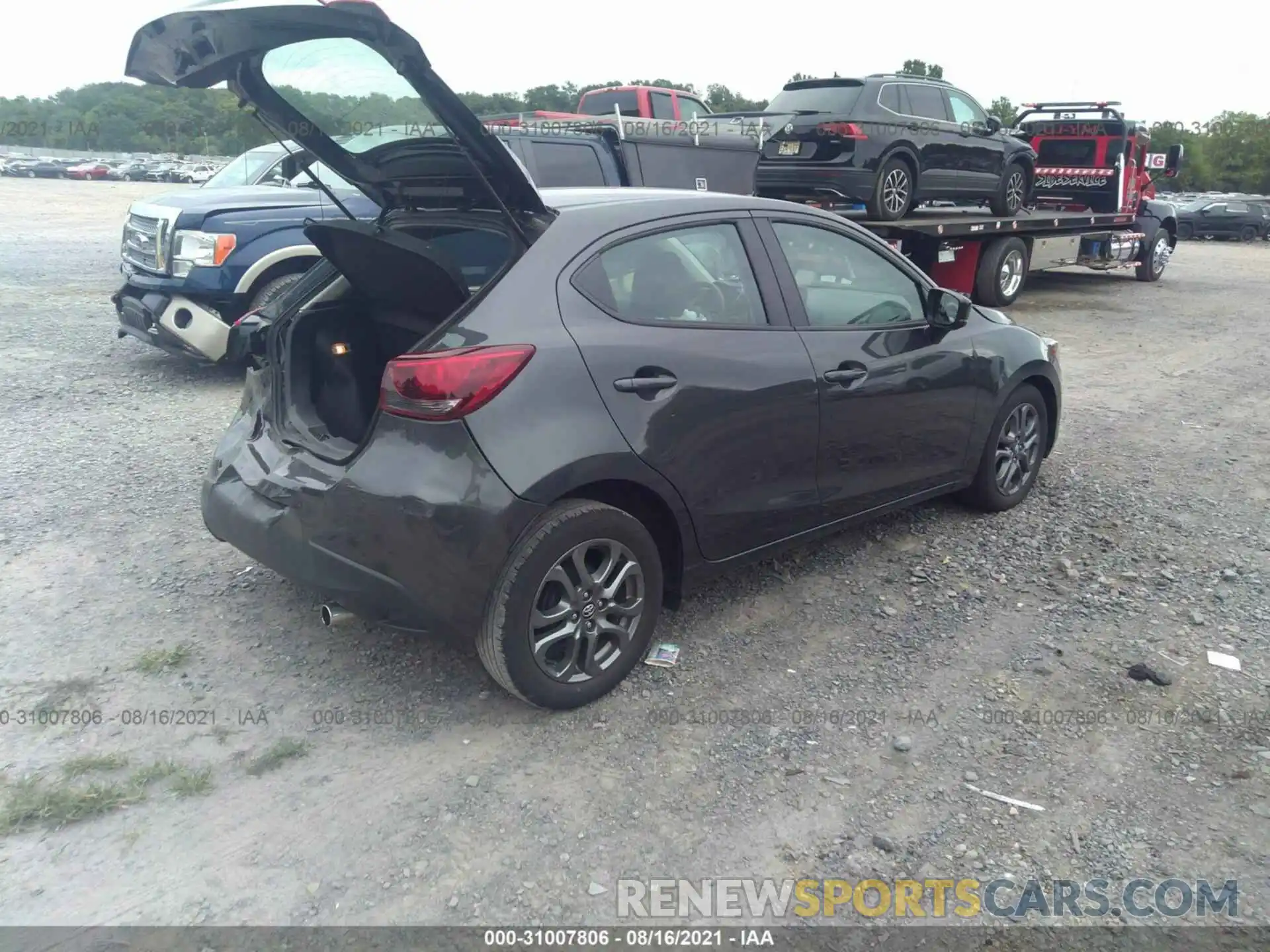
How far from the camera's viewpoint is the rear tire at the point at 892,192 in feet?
36.8

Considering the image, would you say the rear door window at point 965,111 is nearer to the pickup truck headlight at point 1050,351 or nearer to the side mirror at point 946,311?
the pickup truck headlight at point 1050,351

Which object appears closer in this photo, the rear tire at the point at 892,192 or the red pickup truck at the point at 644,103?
the rear tire at the point at 892,192

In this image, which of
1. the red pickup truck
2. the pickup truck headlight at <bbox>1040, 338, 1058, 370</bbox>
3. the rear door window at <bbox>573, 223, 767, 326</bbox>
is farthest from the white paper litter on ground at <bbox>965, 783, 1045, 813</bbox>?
the red pickup truck

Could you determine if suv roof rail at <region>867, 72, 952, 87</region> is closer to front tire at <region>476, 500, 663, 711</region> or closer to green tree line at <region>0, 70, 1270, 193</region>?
front tire at <region>476, 500, 663, 711</region>

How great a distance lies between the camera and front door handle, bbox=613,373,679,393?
334cm

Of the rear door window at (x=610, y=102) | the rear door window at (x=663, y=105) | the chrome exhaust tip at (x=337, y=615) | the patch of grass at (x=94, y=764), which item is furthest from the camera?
the rear door window at (x=663, y=105)

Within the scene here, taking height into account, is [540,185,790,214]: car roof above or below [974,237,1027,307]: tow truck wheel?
above

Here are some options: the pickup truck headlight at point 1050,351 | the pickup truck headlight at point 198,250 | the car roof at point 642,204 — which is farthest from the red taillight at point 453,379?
the pickup truck headlight at point 198,250

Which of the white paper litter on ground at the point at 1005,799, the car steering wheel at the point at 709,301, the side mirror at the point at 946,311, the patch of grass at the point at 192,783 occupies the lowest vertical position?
the white paper litter on ground at the point at 1005,799

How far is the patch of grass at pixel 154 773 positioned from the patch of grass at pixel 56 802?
1.2 inches

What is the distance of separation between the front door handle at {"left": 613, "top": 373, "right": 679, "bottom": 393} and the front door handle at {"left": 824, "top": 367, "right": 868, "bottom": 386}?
830mm

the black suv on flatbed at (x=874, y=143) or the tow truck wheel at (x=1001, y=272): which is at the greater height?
the black suv on flatbed at (x=874, y=143)

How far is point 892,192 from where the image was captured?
37.8ft

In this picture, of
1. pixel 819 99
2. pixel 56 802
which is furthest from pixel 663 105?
pixel 56 802
